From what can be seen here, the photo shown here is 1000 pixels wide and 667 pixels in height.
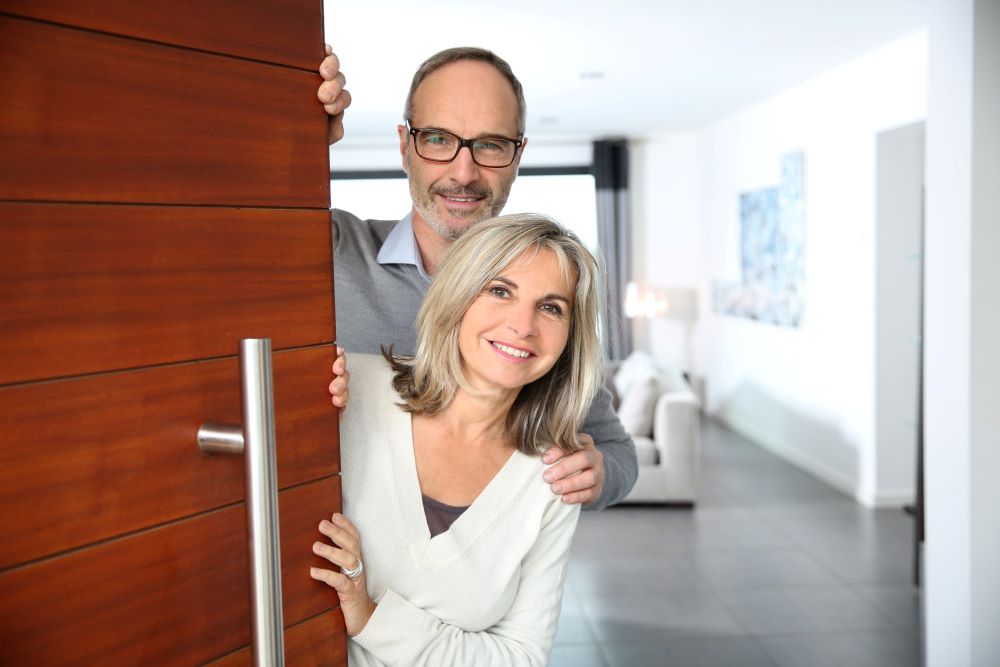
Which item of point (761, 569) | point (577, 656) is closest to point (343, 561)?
point (577, 656)

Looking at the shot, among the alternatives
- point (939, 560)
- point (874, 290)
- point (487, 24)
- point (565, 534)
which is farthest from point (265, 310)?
point (874, 290)

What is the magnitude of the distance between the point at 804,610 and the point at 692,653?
0.71 m

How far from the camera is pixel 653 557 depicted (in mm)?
4754

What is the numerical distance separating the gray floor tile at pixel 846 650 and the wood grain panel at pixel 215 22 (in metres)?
3.31

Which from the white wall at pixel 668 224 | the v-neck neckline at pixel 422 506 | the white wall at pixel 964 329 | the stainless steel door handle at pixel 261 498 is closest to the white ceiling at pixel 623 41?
the white wall at pixel 964 329

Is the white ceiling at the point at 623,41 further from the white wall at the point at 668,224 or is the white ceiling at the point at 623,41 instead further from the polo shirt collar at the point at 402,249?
the polo shirt collar at the point at 402,249

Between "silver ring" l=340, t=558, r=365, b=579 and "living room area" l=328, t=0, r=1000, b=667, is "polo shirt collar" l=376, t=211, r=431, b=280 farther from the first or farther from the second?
"silver ring" l=340, t=558, r=365, b=579

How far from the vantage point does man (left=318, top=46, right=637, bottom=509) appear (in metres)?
1.91

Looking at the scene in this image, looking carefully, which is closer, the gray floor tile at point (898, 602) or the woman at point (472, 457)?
the woman at point (472, 457)

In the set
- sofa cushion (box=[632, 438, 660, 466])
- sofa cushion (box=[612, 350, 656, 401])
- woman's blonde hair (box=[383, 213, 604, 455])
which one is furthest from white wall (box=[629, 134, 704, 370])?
woman's blonde hair (box=[383, 213, 604, 455])

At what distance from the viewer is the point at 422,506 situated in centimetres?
150

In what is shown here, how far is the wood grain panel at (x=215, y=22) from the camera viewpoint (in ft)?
2.65

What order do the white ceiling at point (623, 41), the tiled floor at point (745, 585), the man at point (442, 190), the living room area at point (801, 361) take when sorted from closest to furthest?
the man at point (442, 190), the living room area at point (801, 361), the tiled floor at point (745, 585), the white ceiling at point (623, 41)

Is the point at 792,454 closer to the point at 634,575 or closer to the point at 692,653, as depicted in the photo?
the point at 634,575
